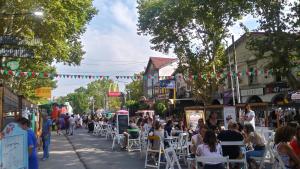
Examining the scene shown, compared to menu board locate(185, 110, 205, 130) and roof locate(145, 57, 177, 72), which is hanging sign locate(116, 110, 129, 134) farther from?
roof locate(145, 57, 177, 72)

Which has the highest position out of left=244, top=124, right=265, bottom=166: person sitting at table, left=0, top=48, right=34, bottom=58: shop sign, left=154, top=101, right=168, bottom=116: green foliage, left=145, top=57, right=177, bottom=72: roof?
left=145, top=57, right=177, bottom=72: roof

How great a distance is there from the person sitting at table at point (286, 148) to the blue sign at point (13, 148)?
470 centimetres

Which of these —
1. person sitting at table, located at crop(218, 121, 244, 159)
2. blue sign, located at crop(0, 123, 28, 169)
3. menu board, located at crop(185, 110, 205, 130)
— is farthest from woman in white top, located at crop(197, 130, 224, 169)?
menu board, located at crop(185, 110, 205, 130)

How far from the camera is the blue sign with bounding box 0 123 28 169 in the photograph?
21.7 ft

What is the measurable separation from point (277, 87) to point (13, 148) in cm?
2940

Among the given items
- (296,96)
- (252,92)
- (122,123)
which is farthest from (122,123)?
(252,92)

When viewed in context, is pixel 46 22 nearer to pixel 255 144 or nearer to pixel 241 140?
pixel 255 144

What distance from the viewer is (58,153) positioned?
53.1 feet

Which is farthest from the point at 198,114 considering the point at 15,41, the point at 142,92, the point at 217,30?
the point at 142,92

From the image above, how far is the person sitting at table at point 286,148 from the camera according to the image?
6.71m

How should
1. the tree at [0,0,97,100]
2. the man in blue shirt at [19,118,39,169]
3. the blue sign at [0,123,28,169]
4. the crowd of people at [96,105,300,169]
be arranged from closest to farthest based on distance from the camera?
the blue sign at [0,123,28,169], the crowd of people at [96,105,300,169], the man in blue shirt at [19,118,39,169], the tree at [0,0,97,100]

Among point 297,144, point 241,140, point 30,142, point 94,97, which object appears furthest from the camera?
point 94,97

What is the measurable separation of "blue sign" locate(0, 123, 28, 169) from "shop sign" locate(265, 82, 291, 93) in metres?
27.8

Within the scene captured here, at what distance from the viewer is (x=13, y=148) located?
7066 mm
